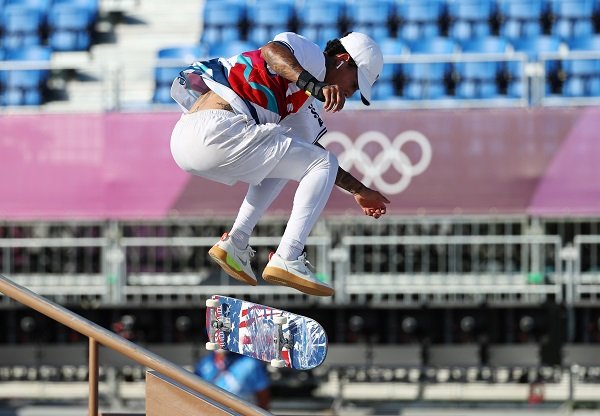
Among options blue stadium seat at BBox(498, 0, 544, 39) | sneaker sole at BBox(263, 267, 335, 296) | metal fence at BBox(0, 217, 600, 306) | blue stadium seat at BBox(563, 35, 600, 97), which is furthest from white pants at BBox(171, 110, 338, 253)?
blue stadium seat at BBox(498, 0, 544, 39)

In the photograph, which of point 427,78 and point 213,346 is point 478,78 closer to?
point 427,78

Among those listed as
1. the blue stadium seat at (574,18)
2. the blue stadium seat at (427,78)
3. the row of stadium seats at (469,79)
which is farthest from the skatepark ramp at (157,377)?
the blue stadium seat at (574,18)

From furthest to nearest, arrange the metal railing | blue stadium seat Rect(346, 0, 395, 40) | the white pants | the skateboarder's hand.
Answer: blue stadium seat Rect(346, 0, 395, 40), the metal railing, the skateboarder's hand, the white pants

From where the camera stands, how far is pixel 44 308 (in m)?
5.61

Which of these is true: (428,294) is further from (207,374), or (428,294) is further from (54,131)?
(54,131)

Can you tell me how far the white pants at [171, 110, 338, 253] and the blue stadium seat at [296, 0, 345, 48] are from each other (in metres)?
10.8

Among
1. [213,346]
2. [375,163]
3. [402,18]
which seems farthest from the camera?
[402,18]

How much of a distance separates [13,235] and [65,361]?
4.47 feet

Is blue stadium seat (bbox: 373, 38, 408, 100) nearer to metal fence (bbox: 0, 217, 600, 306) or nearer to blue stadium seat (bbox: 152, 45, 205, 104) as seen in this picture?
blue stadium seat (bbox: 152, 45, 205, 104)

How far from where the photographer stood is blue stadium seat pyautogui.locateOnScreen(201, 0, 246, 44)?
56.9 ft

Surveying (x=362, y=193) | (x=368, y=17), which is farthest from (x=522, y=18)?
(x=362, y=193)

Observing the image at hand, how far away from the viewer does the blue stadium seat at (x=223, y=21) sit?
17.3 meters

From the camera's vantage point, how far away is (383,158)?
1311cm

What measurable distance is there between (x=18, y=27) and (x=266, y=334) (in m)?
12.1
